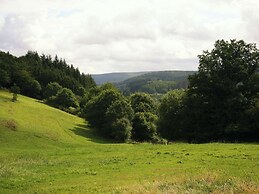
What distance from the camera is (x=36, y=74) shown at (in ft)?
497

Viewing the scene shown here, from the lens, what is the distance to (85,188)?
21.8m

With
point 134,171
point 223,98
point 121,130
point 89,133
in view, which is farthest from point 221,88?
point 89,133

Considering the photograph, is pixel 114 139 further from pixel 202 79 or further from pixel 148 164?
pixel 148 164

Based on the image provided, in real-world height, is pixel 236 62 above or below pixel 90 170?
above

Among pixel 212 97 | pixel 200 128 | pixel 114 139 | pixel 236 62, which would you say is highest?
pixel 236 62

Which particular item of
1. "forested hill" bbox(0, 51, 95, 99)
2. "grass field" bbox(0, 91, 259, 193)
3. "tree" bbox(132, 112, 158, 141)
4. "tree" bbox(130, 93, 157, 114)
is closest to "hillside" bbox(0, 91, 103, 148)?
"grass field" bbox(0, 91, 259, 193)

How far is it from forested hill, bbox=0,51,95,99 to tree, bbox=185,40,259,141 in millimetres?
82229

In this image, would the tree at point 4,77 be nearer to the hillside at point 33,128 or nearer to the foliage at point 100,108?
the hillside at point 33,128

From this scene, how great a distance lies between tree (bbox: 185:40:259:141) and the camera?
177ft

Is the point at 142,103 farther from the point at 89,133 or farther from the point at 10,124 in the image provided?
the point at 10,124

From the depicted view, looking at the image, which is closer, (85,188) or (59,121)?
(85,188)

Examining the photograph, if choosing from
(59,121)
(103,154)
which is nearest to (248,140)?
(103,154)

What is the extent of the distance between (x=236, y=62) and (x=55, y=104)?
3256 inches

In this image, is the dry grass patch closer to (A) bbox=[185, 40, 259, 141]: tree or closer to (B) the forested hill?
(A) bbox=[185, 40, 259, 141]: tree
